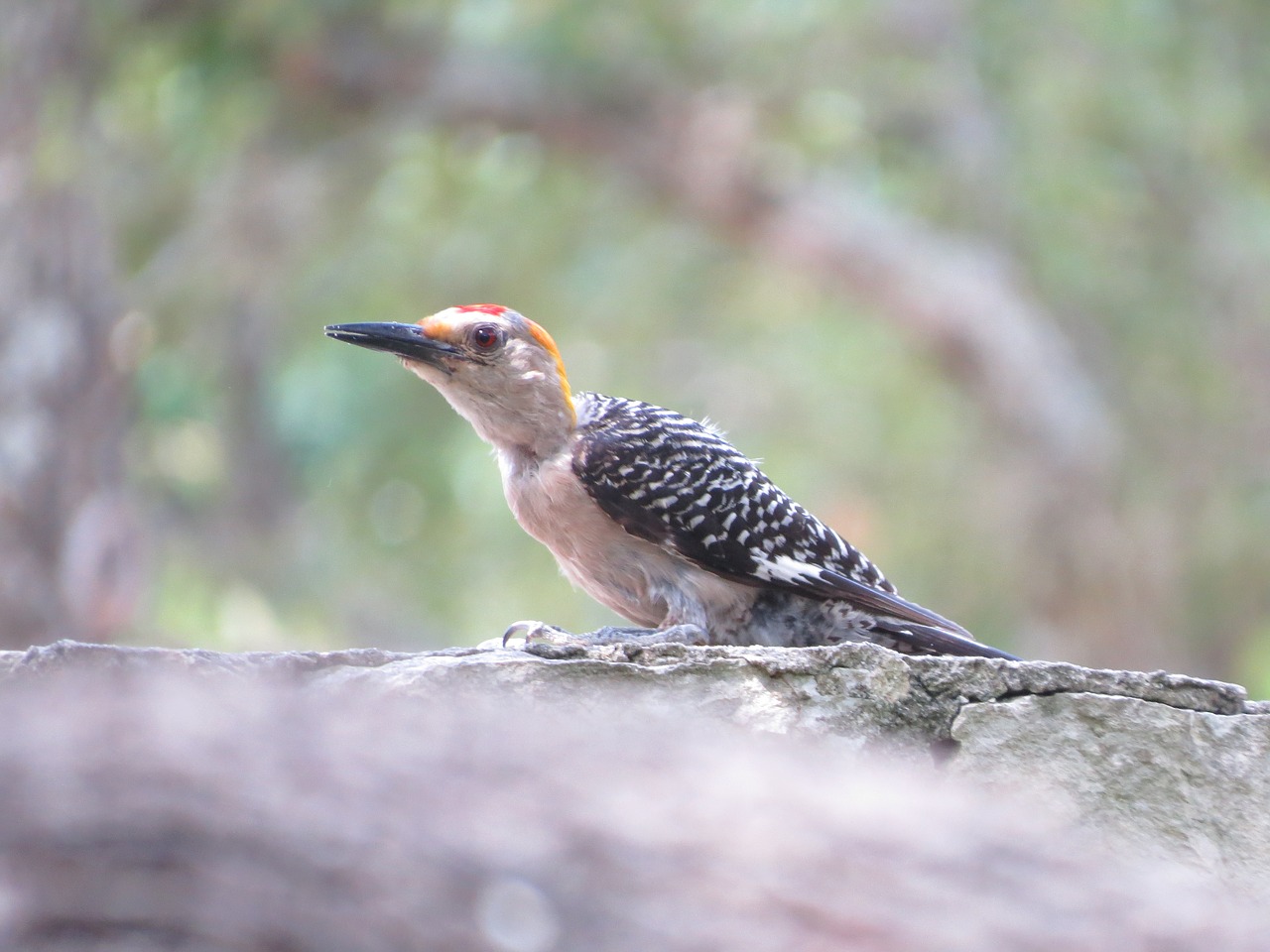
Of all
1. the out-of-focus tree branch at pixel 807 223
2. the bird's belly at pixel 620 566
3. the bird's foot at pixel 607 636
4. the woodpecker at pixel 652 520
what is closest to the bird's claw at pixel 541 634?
the bird's foot at pixel 607 636

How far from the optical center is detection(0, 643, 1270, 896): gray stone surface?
3.01m

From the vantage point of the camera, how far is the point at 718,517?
4.15 metres

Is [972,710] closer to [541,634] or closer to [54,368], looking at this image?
[541,634]

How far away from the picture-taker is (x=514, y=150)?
1164cm

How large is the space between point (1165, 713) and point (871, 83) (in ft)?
27.5

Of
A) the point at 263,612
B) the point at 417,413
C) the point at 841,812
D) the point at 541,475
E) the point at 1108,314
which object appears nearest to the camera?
the point at 841,812

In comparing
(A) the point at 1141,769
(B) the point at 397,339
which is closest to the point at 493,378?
(B) the point at 397,339

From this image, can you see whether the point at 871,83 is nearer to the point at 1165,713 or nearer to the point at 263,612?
the point at 263,612

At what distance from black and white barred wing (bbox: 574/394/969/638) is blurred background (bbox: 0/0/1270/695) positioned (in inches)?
186

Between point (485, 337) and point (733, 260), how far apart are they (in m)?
9.20

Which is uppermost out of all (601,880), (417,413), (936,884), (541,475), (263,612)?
(417,413)

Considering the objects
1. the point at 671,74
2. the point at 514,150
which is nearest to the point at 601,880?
the point at 671,74

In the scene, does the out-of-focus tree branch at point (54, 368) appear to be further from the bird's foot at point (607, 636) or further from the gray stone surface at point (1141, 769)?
the gray stone surface at point (1141, 769)

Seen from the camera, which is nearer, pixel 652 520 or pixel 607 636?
pixel 607 636
